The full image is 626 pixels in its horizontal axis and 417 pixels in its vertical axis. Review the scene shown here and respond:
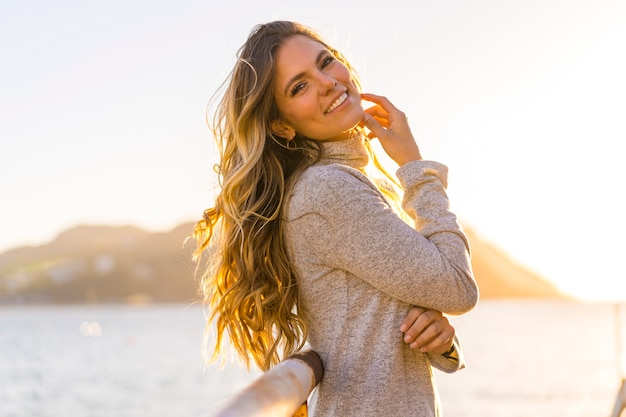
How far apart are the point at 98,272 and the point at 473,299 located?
12357 cm

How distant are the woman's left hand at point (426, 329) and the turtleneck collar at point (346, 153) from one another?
1.75 ft

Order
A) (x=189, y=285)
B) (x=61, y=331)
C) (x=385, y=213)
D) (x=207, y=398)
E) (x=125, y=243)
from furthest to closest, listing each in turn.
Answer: (x=189, y=285) < (x=125, y=243) < (x=61, y=331) < (x=207, y=398) < (x=385, y=213)

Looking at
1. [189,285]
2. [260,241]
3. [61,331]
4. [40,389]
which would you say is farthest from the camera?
[189,285]

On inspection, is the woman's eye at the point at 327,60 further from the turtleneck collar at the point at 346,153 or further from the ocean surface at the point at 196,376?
the ocean surface at the point at 196,376

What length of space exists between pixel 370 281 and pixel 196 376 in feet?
118

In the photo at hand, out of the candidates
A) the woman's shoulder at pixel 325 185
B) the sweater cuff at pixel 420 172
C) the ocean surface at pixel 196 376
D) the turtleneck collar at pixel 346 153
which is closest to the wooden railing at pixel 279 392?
the woman's shoulder at pixel 325 185

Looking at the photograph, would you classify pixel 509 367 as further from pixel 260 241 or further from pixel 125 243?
pixel 125 243

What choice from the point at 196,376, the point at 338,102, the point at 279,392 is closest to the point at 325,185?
the point at 338,102

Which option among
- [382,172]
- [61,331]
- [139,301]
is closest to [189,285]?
[139,301]

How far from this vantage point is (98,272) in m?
122

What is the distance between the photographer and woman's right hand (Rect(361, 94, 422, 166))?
2424 millimetres

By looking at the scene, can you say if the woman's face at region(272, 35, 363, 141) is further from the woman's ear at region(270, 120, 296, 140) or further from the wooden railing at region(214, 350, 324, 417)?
the wooden railing at region(214, 350, 324, 417)

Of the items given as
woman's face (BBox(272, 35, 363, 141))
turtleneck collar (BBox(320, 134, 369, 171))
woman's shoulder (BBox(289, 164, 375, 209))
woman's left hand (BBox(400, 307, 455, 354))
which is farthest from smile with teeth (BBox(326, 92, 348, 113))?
woman's left hand (BBox(400, 307, 455, 354))

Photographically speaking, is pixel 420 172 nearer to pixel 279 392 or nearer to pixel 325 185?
pixel 325 185
